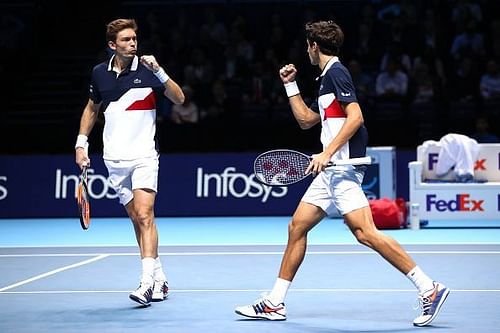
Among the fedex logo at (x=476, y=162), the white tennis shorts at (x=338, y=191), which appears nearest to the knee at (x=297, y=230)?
the white tennis shorts at (x=338, y=191)

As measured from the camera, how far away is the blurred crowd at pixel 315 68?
14.7 metres

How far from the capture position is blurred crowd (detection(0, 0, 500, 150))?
14.7m

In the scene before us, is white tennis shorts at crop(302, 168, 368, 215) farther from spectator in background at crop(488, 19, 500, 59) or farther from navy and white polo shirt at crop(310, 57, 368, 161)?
spectator in background at crop(488, 19, 500, 59)

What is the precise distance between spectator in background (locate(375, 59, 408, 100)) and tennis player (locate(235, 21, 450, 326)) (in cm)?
937

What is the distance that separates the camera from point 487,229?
40.3ft

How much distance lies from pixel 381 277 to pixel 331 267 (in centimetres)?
75

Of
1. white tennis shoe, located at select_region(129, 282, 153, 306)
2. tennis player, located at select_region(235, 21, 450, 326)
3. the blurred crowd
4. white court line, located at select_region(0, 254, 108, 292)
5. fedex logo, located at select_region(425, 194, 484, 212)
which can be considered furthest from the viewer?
the blurred crowd

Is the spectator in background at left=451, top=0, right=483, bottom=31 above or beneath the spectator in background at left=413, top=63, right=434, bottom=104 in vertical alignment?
above

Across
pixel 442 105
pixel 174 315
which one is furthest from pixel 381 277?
pixel 442 105

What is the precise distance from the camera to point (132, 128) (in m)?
7.07

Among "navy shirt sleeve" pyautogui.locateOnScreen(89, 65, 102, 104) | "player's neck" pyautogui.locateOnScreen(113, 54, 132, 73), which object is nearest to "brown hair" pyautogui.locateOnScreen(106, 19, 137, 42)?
"player's neck" pyautogui.locateOnScreen(113, 54, 132, 73)

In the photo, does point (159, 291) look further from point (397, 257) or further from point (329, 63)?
point (329, 63)

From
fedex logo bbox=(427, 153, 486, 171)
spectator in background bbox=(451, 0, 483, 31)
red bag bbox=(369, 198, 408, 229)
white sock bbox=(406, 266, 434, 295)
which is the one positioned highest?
spectator in background bbox=(451, 0, 483, 31)

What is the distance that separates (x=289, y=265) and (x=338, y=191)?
55 cm
